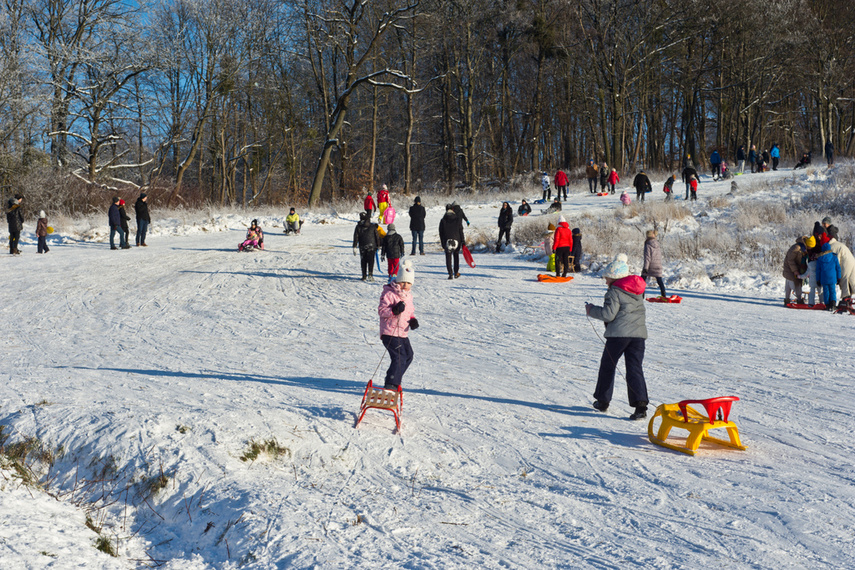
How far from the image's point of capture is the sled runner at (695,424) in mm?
5926

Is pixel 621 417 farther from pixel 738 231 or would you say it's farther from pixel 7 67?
pixel 7 67

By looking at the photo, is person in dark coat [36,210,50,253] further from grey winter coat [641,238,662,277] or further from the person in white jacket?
the person in white jacket

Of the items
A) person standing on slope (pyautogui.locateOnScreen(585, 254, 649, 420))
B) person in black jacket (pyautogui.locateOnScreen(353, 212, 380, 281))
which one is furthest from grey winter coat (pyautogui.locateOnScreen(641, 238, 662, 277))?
person standing on slope (pyautogui.locateOnScreen(585, 254, 649, 420))

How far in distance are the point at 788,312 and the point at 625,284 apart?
25.0ft

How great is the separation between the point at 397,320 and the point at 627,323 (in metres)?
2.39

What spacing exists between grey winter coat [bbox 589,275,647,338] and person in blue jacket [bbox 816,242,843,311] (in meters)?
7.99

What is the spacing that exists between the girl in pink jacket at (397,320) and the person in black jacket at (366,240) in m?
8.69

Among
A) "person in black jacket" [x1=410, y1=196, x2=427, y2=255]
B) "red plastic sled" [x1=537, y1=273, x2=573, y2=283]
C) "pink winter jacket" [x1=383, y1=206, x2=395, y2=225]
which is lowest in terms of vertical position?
"red plastic sled" [x1=537, y1=273, x2=573, y2=283]

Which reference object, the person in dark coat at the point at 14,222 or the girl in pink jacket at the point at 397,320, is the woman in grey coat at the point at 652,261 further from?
the person in dark coat at the point at 14,222

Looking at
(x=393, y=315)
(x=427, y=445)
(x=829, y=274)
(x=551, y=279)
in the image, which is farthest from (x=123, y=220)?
(x=829, y=274)

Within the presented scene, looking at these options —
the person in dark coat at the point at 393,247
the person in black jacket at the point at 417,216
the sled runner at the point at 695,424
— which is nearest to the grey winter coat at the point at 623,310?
the sled runner at the point at 695,424

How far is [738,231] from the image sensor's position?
20.2m

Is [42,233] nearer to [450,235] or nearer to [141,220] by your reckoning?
[141,220]

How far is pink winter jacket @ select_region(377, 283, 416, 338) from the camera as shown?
686 centimetres
